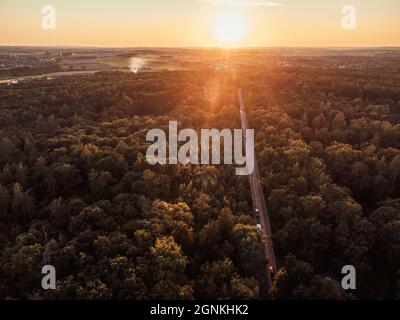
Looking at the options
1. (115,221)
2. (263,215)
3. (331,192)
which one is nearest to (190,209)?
(115,221)

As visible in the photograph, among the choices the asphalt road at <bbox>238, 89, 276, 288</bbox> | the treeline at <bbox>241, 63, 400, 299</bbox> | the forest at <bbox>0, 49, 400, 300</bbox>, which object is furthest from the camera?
the asphalt road at <bbox>238, 89, 276, 288</bbox>

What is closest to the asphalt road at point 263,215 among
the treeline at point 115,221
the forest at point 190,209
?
the forest at point 190,209

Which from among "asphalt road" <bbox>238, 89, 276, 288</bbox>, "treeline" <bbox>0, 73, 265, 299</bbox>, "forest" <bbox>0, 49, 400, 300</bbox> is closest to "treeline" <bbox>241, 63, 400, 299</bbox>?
"forest" <bbox>0, 49, 400, 300</bbox>

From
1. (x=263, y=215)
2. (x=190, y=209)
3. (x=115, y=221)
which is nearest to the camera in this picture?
(x=115, y=221)

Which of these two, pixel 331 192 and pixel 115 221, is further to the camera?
pixel 331 192

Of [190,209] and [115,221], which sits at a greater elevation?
[190,209]

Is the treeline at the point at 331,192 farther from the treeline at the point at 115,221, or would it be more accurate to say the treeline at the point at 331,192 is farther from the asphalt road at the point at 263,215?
the treeline at the point at 115,221

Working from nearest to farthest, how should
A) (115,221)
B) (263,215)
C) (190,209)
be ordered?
(115,221)
(190,209)
(263,215)

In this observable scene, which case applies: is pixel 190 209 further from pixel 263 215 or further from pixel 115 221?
pixel 263 215

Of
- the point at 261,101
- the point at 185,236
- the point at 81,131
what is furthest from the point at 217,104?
the point at 185,236

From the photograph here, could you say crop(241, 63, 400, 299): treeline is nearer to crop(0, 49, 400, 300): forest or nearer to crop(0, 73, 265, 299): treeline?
crop(0, 49, 400, 300): forest
